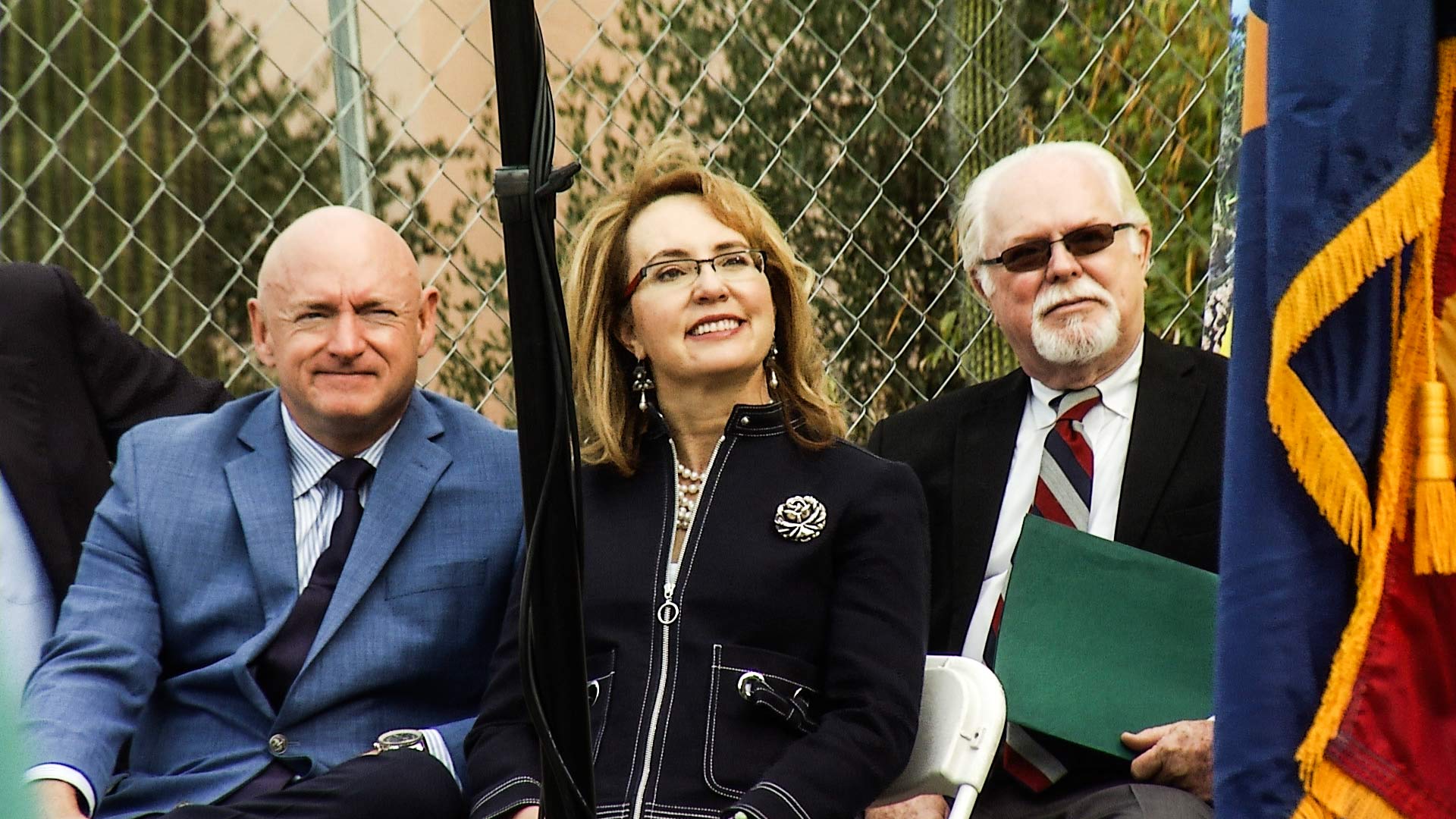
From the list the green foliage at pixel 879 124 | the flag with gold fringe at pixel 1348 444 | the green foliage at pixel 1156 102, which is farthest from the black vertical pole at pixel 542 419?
the green foliage at pixel 1156 102

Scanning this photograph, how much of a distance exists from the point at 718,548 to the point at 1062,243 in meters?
0.99

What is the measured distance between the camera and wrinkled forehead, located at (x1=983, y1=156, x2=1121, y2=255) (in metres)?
3.29

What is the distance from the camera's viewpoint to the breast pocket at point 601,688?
2.66m

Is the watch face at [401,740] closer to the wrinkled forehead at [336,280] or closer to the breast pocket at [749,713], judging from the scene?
the breast pocket at [749,713]

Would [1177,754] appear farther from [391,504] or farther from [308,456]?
[308,456]

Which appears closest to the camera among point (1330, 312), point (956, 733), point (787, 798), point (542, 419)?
point (542, 419)

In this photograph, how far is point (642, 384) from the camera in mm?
3012

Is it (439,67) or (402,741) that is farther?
(439,67)

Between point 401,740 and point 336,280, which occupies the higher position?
point 336,280

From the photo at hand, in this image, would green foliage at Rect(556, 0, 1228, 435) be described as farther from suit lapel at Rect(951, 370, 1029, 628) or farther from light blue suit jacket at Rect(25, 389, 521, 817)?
light blue suit jacket at Rect(25, 389, 521, 817)

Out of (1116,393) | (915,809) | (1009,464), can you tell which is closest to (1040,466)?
(1009,464)

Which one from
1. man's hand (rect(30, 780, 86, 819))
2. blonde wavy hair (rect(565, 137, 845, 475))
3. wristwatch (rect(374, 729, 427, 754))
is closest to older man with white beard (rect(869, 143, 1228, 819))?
blonde wavy hair (rect(565, 137, 845, 475))

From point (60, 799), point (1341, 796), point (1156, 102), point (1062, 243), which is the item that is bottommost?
point (60, 799)

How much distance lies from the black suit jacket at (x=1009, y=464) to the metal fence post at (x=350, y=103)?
1128 millimetres
